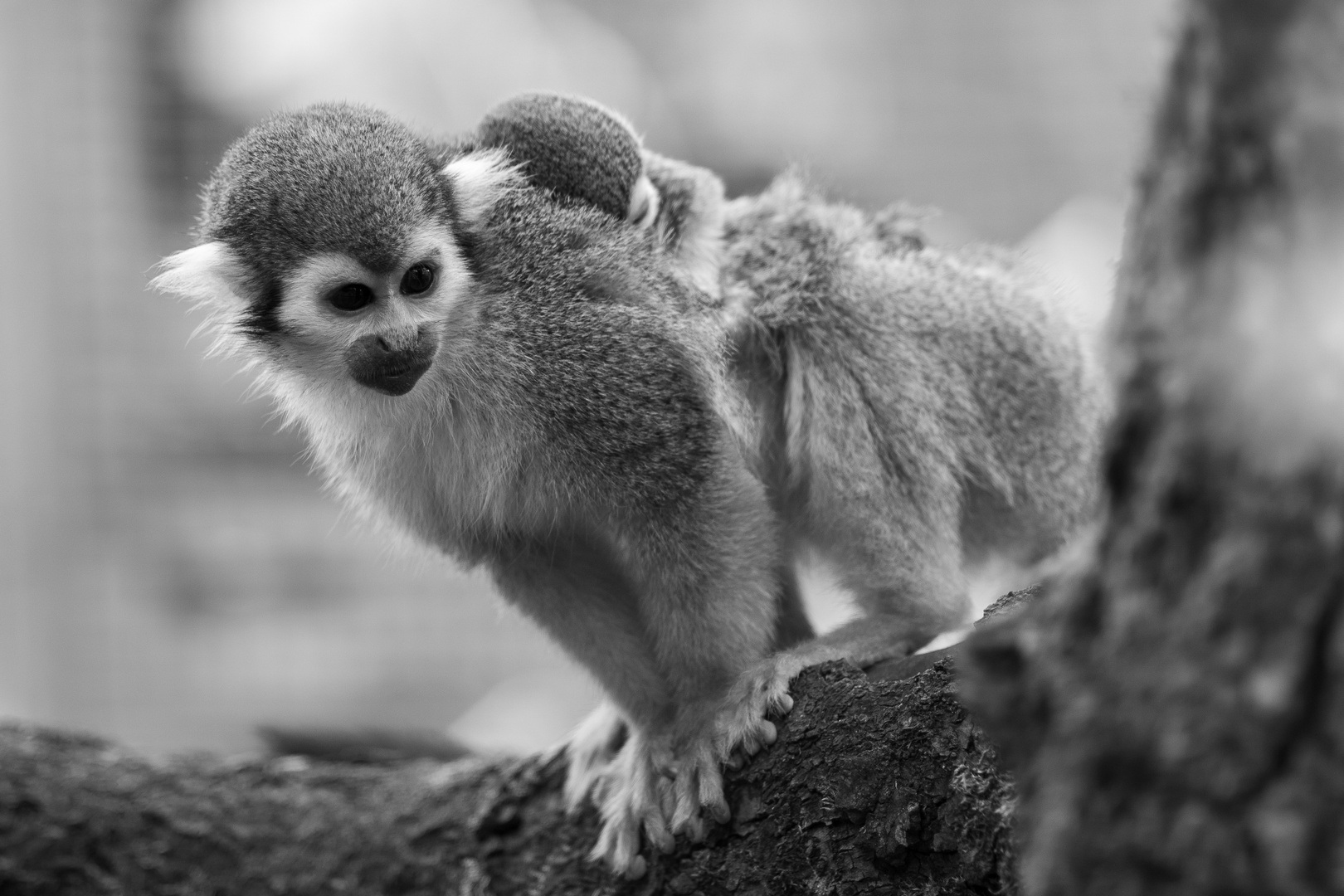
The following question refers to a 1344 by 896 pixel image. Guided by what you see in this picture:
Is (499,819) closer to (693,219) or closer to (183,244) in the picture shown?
(693,219)

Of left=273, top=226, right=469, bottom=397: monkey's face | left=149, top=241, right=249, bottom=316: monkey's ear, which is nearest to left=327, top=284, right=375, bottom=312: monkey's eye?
left=273, top=226, right=469, bottom=397: monkey's face

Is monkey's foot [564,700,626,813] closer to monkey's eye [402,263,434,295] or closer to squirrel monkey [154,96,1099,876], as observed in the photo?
squirrel monkey [154,96,1099,876]

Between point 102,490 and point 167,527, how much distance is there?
2.57 ft

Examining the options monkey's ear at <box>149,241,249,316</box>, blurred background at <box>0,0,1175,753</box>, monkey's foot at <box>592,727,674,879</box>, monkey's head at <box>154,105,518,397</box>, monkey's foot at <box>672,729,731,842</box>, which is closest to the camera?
monkey's foot at <box>672,729,731,842</box>

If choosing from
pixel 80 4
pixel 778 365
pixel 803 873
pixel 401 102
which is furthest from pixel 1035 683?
pixel 80 4

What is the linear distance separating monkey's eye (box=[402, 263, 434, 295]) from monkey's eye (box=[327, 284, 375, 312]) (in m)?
0.11

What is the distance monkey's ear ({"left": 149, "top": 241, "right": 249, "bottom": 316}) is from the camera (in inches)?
164

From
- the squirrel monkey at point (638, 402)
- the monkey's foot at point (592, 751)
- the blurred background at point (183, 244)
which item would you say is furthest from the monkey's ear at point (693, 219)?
the blurred background at point (183, 244)

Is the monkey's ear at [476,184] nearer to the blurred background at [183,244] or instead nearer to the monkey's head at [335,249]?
the monkey's head at [335,249]

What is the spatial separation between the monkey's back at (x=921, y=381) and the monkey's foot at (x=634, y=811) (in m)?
1.04

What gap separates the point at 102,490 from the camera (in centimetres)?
1107

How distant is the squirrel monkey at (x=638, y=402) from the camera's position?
4.05 m

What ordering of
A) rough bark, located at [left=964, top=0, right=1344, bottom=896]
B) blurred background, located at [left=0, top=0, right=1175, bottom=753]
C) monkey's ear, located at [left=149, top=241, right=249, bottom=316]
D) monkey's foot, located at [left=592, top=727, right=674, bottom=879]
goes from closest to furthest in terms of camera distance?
rough bark, located at [left=964, top=0, right=1344, bottom=896] < monkey's foot, located at [left=592, top=727, right=674, bottom=879] < monkey's ear, located at [left=149, top=241, right=249, bottom=316] < blurred background, located at [left=0, top=0, right=1175, bottom=753]

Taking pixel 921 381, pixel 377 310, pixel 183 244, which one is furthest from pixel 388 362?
pixel 183 244
